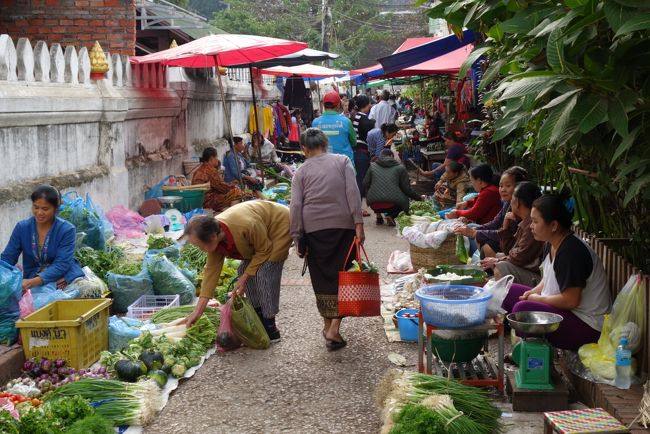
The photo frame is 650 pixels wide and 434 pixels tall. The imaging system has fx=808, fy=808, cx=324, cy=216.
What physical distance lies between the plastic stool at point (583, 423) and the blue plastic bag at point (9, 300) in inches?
168

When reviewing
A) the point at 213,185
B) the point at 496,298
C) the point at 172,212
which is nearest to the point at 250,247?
the point at 496,298

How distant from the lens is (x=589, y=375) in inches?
201

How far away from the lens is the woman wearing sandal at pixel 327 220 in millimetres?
6811

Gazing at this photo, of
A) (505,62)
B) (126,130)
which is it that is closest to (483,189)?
(505,62)

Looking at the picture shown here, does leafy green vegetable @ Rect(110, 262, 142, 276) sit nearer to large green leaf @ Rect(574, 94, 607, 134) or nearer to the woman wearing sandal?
the woman wearing sandal

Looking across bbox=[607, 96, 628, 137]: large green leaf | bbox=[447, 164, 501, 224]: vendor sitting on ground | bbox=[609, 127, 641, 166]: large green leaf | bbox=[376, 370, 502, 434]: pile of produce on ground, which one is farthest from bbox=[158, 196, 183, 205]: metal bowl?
bbox=[607, 96, 628, 137]: large green leaf

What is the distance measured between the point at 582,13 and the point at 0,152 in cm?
631

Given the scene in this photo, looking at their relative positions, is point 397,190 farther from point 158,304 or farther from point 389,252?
point 158,304

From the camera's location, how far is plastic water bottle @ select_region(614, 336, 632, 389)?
4.77 metres

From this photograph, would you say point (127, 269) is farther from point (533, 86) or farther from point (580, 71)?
point (580, 71)

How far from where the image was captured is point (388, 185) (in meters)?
12.3

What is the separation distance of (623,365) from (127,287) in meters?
4.97

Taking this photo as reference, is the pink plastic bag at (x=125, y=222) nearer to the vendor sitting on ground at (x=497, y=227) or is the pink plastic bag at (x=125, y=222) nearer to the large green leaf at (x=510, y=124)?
the vendor sitting on ground at (x=497, y=227)

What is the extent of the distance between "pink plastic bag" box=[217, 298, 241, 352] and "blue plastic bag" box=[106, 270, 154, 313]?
1.56m
